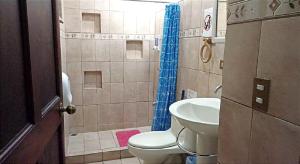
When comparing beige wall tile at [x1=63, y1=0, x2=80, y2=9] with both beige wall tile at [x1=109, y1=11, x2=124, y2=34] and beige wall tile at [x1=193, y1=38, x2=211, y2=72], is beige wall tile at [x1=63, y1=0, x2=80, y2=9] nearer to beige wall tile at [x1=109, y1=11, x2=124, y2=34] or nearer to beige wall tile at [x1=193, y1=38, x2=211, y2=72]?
beige wall tile at [x1=109, y1=11, x2=124, y2=34]

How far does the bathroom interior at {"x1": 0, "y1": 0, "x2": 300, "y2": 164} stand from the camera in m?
0.55

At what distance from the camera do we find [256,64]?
611 millimetres

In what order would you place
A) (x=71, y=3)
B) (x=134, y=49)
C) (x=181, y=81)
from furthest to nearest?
(x=134, y=49), (x=71, y=3), (x=181, y=81)

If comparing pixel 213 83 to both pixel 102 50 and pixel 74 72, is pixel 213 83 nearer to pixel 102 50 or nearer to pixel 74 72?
pixel 102 50

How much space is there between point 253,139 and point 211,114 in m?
0.84

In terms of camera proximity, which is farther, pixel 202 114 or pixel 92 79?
pixel 92 79

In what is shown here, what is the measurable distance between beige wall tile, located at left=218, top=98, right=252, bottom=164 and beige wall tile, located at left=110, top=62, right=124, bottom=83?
2.41 metres

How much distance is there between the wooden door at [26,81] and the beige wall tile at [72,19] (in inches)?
74.0

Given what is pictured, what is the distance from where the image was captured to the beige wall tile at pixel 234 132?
2.16ft

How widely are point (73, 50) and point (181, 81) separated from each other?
58.5 inches

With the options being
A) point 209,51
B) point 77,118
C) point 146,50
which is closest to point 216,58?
point 209,51

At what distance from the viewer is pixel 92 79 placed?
9.97 ft

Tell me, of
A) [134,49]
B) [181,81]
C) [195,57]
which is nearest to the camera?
[195,57]

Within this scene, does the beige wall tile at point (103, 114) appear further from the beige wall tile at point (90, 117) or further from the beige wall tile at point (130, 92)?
the beige wall tile at point (130, 92)
